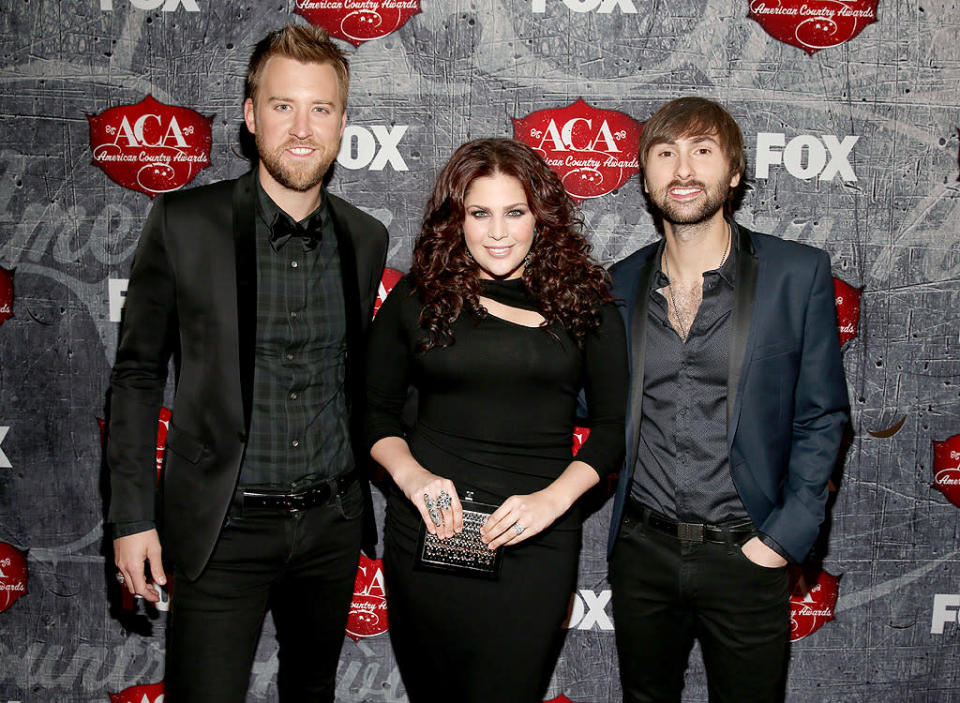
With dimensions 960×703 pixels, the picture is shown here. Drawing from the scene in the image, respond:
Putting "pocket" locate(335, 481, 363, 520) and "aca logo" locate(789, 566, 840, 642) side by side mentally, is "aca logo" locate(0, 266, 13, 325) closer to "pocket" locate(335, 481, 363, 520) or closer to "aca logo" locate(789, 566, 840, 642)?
"pocket" locate(335, 481, 363, 520)

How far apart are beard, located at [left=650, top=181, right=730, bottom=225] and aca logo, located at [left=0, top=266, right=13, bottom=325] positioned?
250 centimetres

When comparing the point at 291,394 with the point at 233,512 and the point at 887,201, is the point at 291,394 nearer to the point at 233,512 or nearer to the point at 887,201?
the point at 233,512

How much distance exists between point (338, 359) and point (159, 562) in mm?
738

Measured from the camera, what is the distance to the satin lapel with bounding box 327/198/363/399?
212 centimetres

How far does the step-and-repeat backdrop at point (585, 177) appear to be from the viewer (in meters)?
2.71

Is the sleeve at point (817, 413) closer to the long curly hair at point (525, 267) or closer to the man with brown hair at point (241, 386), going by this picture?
the long curly hair at point (525, 267)

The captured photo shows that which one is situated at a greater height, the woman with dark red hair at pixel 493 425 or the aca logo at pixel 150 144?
the aca logo at pixel 150 144

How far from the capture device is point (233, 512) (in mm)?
2006

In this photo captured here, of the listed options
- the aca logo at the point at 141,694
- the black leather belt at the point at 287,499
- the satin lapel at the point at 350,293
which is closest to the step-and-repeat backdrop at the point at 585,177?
the aca logo at the point at 141,694

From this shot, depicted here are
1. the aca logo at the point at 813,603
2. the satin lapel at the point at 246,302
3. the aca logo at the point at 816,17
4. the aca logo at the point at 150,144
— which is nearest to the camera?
the satin lapel at the point at 246,302

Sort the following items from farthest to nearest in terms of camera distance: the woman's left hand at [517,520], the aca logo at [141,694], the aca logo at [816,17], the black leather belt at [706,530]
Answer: the aca logo at [141,694] → the aca logo at [816,17] → the black leather belt at [706,530] → the woman's left hand at [517,520]

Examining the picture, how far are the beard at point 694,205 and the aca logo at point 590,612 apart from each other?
1.63 meters

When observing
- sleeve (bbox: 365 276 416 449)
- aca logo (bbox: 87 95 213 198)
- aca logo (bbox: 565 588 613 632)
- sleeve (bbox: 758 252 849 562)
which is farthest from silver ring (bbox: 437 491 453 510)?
aca logo (bbox: 87 95 213 198)

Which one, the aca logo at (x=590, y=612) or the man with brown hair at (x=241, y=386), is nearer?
the man with brown hair at (x=241, y=386)
